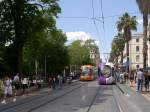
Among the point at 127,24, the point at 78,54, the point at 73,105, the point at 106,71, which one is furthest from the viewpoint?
the point at 78,54

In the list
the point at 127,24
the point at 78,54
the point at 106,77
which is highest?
the point at 127,24

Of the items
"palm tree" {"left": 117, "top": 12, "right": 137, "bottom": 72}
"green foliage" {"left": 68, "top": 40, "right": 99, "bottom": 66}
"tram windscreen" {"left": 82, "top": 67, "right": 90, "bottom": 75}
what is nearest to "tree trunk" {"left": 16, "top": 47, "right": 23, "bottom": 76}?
"tram windscreen" {"left": 82, "top": 67, "right": 90, "bottom": 75}

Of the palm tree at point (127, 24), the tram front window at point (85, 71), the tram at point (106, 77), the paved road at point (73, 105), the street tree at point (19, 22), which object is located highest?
the palm tree at point (127, 24)

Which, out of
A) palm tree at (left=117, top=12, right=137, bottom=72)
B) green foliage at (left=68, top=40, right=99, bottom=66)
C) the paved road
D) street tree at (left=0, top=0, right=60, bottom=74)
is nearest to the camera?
the paved road

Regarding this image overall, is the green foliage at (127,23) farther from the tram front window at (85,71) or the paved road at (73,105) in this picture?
the paved road at (73,105)

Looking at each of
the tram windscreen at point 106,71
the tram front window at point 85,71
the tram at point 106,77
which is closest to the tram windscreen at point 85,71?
the tram front window at point 85,71

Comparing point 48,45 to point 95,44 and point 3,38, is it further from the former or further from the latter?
point 95,44

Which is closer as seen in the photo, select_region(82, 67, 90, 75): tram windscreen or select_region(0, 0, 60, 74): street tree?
select_region(0, 0, 60, 74): street tree

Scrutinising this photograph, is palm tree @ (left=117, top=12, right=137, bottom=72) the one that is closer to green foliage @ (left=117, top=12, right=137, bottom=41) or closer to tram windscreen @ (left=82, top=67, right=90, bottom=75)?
green foliage @ (left=117, top=12, right=137, bottom=41)

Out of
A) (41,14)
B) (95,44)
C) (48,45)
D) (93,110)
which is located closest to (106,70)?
(48,45)

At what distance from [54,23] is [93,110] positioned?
32.6 meters

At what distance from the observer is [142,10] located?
5738cm

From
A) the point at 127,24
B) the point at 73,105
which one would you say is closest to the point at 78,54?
the point at 127,24

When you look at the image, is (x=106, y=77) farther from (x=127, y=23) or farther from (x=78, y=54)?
(x=78, y=54)
